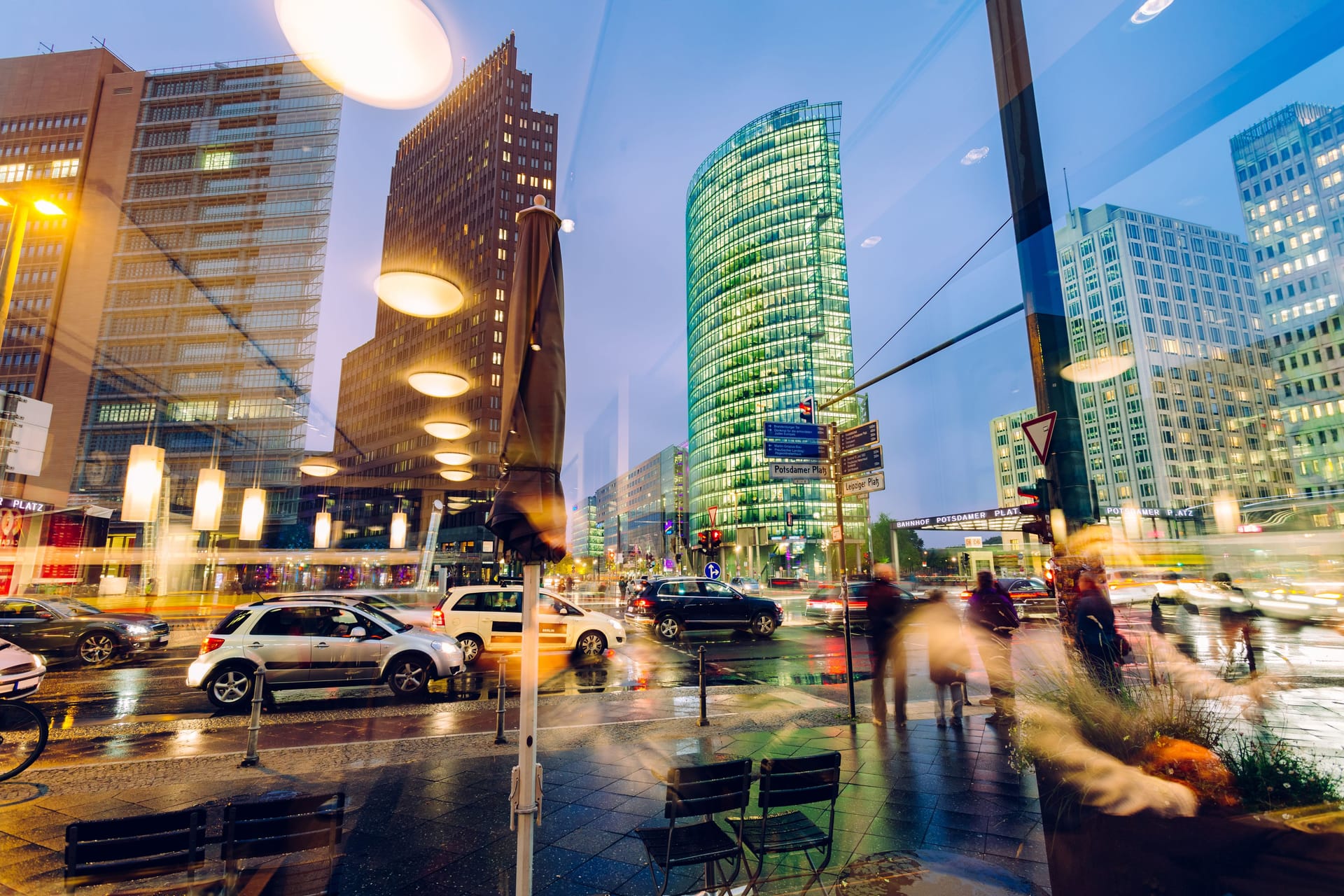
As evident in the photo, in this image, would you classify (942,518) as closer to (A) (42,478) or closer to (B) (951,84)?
(B) (951,84)

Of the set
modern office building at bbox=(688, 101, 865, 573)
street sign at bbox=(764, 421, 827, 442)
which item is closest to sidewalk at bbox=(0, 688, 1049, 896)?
street sign at bbox=(764, 421, 827, 442)

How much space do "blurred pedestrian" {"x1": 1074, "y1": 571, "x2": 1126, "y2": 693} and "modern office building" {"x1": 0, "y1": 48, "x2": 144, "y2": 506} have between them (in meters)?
62.8

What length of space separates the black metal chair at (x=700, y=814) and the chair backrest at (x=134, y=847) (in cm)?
217

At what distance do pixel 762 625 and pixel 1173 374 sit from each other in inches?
4065

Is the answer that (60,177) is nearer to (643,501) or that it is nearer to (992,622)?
(992,622)

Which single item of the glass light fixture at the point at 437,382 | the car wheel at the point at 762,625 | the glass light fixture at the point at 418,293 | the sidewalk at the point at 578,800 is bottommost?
the car wheel at the point at 762,625

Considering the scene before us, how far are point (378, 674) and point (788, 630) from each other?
591 inches

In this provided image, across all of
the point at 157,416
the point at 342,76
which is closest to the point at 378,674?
the point at 342,76

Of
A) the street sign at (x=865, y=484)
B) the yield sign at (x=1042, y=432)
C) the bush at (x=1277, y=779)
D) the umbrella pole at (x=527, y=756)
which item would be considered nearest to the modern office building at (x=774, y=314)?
the street sign at (x=865, y=484)

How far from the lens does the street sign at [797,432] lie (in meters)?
14.4

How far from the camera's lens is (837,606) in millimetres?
21125

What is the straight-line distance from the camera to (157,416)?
4756cm

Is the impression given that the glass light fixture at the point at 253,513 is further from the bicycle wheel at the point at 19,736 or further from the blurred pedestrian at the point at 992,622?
the blurred pedestrian at the point at 992,622

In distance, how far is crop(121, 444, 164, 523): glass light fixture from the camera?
1554 cm
